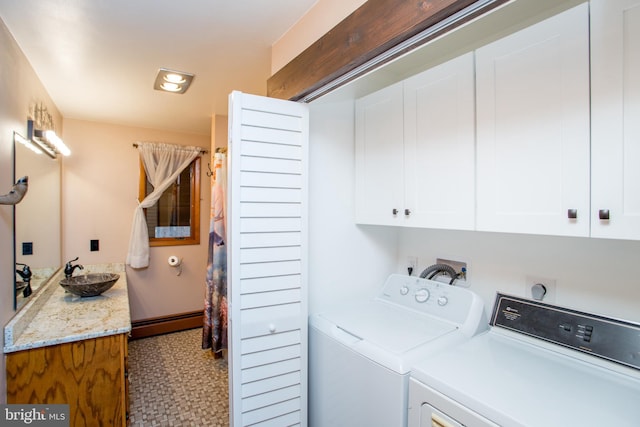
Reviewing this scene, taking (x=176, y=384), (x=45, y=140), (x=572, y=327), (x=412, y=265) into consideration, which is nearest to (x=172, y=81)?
(x=45, y=140)

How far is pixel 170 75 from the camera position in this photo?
7.30 ft

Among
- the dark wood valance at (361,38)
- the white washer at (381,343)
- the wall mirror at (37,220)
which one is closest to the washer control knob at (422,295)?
the white washer at (381,343)

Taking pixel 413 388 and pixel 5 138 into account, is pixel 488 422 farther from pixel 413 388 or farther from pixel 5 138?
pixel 5 138

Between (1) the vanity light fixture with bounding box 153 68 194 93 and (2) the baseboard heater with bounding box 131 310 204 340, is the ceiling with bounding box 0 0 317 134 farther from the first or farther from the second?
(2) the baseboard heater with bounding box 131 310 204 340

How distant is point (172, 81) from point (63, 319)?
1.70 metres

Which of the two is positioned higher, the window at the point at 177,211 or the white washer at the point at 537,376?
the window at the point at 177,211

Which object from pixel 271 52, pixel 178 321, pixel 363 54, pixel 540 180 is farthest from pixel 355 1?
pixel 178 321

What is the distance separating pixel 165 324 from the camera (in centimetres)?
375

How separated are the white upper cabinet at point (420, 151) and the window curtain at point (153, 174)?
260 centimetres

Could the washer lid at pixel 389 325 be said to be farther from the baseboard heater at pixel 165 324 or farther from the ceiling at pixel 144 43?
the baseboard heater at pixel 165 324

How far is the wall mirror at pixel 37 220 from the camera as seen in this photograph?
179 cm

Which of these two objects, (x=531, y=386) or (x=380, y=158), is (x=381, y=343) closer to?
(x=531, y=386)

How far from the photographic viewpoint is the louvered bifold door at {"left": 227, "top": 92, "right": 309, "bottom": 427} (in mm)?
1498

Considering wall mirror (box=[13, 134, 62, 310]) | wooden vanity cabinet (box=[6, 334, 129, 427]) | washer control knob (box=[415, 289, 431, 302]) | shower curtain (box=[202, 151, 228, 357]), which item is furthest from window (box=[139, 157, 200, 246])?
washer control knob (box=[415, 289, 431, 302])
